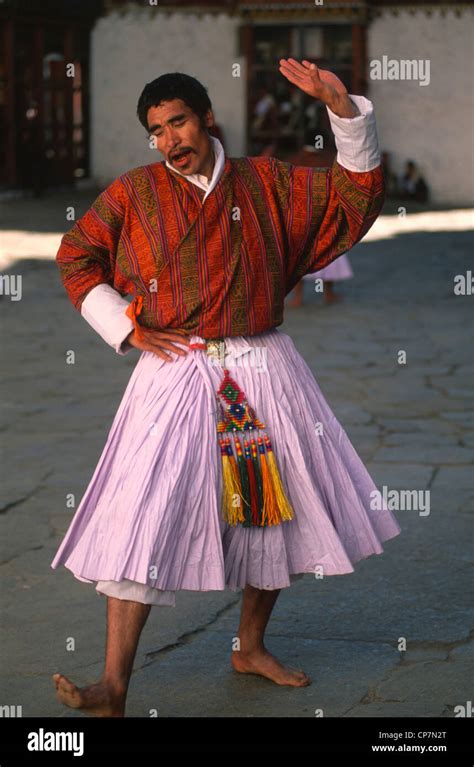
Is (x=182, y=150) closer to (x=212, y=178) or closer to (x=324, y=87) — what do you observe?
(x=212, y=178)

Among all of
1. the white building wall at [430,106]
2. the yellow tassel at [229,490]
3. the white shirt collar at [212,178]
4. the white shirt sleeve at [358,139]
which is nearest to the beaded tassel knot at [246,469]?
the yellow tassel at [229,490]

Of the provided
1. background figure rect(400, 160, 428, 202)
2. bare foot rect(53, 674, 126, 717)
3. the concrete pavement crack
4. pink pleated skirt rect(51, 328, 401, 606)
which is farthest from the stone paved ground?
background figure rect(400, 160, 428, 202)

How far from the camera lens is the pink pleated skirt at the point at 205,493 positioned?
3104mm

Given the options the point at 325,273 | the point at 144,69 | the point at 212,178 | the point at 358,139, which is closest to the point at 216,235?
the point at 212,178

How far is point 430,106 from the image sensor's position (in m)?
20.5

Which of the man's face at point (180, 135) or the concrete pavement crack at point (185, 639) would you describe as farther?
the concrete pavement crack at point (185, 639)

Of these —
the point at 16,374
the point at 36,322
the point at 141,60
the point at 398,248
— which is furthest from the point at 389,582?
the point at 141,60

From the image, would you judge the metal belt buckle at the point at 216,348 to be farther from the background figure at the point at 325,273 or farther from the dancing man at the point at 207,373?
the background figure at the point at 325,273

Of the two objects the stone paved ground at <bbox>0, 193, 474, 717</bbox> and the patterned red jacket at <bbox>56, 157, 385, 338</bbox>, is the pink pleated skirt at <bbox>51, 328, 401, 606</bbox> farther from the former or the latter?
the stone paved ground at <bbox>0, 193, 474, 717</bbox>

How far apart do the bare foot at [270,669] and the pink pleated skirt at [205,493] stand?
26cm

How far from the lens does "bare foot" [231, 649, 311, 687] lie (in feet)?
11.4

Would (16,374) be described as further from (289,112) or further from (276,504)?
(289,112)

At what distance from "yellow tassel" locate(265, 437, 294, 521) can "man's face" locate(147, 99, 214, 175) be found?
2.26 ft

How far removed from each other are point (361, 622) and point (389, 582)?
36 centimetres
